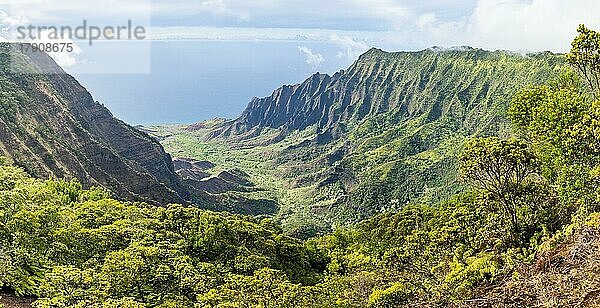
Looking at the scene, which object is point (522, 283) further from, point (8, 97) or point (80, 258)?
point (8, 97)

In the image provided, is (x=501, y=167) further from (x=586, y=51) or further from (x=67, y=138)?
(x=67, y=138)

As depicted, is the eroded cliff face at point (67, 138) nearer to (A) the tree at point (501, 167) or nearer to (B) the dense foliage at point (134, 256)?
(B) the dense foliage at point (134, 256)

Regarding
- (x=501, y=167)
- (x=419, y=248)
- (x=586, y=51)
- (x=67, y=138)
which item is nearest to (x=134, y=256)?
(x=419, y=248)

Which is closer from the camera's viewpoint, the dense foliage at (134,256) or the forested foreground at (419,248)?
the forested foreground at (419,248)

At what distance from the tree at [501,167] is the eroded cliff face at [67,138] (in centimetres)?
7959

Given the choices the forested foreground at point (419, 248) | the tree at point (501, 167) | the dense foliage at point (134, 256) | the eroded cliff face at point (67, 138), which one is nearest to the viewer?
the forested foreground at point (419, 248)

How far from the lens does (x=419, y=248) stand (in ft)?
119

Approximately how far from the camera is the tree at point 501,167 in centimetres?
2824

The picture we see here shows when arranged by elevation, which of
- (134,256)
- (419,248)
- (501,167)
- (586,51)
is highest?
(586,51)

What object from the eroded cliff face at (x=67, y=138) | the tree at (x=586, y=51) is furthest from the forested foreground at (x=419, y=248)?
the eroded cliff face at (x=67, y=138)

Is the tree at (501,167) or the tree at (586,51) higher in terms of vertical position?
the tree at (586,51)

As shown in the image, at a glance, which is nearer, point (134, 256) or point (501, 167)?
point (134, 256)

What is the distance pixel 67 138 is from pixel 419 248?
329 ft

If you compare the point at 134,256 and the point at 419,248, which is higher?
the point at 134,256
